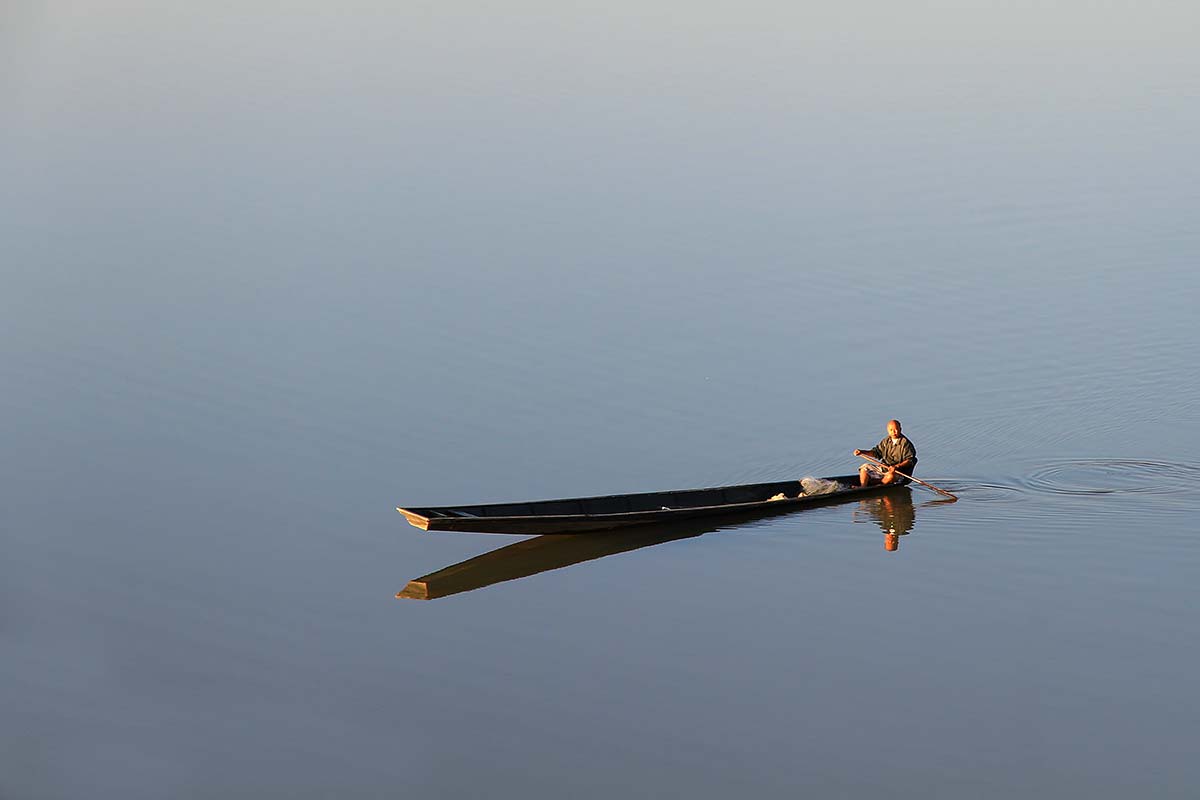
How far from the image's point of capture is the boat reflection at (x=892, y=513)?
1709 cm

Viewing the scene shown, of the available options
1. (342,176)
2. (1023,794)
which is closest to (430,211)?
(342,176)

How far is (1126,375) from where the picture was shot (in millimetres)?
21062

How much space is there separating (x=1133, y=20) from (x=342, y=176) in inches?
979

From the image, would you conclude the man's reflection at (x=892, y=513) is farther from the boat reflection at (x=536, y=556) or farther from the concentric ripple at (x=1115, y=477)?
the boat reflection at (x=536, y=556)

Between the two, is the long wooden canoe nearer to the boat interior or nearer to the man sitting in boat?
the boat interior

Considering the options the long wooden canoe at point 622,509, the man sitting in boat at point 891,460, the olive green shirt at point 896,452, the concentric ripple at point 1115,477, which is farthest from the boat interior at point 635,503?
the concentric ripple at point 1115,477

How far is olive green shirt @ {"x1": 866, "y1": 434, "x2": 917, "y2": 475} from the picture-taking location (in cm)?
1791

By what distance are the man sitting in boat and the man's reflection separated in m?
0.18

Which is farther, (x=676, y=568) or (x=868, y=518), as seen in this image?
(x=868, y=518)

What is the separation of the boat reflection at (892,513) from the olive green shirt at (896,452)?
0.35 metres

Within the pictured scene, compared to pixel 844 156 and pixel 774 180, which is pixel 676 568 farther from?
pixel 844 156

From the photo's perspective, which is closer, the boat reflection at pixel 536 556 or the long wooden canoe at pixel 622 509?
the long wooden canoe at pixel 622 509

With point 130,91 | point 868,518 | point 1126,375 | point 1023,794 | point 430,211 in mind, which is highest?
point 130,91

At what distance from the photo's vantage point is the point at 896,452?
1795 centimetres
